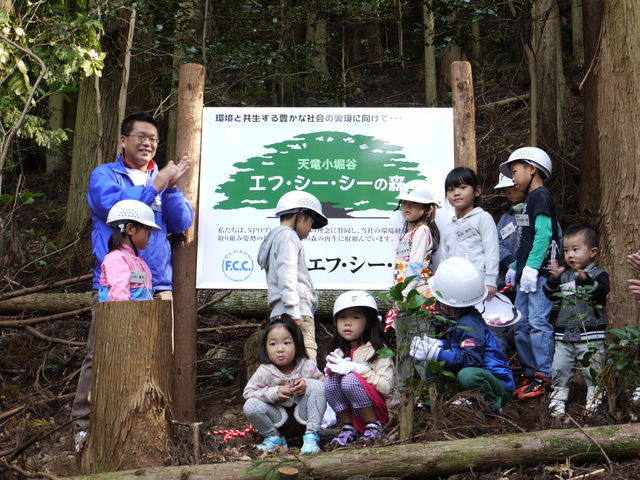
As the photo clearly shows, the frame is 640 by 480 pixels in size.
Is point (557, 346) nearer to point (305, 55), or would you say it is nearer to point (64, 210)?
point (305, 55)

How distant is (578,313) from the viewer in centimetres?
545

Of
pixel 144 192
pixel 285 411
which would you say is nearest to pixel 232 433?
pixel 285 411

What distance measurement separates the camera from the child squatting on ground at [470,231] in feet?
20.1

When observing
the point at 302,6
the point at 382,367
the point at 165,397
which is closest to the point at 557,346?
the point at 382,367

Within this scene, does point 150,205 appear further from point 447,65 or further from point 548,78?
point 447,65

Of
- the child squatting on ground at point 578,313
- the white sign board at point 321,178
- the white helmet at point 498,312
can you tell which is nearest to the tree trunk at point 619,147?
the child squatting on ground at point 578,313

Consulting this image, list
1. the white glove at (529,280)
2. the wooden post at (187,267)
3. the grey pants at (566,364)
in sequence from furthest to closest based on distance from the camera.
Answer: the wooden post at (187,267) → the white glove at (529,280) → the grey pants at (566,364)

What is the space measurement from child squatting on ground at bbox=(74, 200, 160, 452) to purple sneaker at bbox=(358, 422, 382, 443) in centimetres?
183

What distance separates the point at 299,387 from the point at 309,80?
946 cm

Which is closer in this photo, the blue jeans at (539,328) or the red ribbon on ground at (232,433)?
the red ribbon on ground at (232,433)

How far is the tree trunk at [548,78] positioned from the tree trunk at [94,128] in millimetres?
5902

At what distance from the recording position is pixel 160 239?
5.95 meters

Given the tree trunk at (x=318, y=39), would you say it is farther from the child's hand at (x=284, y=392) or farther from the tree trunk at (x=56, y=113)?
the child's hand at (x=284, y=392)

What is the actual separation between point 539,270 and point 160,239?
2.95m
